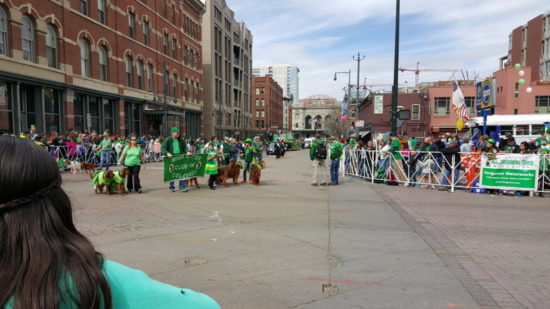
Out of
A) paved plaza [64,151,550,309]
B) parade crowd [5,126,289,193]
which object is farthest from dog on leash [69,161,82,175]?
paved plaza [64,151,550,309]

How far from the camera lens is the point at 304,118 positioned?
142 meters

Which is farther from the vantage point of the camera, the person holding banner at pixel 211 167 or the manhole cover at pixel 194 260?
the person holding banner at pixel 211 167

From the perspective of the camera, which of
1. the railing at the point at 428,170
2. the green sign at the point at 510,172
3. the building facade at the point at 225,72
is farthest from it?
the building facade at the point at 225,72

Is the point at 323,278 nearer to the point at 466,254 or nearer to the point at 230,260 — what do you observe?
the point at 230,260

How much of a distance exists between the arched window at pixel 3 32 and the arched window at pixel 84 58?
5467 mm

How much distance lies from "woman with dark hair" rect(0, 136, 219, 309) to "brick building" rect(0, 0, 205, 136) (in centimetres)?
1705

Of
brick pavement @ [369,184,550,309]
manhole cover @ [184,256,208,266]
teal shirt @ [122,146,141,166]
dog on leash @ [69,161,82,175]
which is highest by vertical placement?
teal shirt @ [122,146,141,166]

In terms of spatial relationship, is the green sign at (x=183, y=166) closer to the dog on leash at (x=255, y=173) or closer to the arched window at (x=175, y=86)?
the dog on leash at (x=255, y=173)

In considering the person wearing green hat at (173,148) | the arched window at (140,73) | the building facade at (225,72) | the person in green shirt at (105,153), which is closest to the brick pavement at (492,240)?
the person wearing green hat at (173,148)

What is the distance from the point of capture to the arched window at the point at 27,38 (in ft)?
61.3

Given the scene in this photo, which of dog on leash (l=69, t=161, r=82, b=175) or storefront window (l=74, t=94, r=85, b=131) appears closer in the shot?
dog on leash (l=69, t=161, r=82, b=175)

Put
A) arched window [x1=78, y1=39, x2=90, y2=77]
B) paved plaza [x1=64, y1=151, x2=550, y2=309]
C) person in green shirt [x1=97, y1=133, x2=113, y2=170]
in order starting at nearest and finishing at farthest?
1. paved plaza [x1=64, y1=151, x2=550, y2=309]
2. person in green shirt [x1=97, y1=133, x2=113, y2=170]
3. arched window [x1=78, y1=39, x2=90, y2=77]

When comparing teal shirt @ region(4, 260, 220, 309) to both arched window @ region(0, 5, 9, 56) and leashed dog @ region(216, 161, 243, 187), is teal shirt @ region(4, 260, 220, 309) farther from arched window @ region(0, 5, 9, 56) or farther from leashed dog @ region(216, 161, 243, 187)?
arched window @ region(0, 5, 9, 56)

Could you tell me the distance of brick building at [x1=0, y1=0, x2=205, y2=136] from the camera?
18297 millimetres
